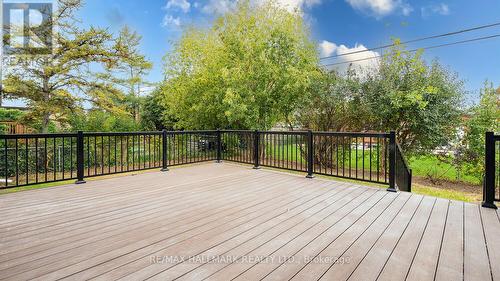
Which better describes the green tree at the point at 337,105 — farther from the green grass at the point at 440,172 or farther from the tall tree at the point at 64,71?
the tall tree at the point at 64,71

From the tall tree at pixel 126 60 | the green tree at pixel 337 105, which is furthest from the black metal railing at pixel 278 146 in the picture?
the tall tree at pixel 126 60

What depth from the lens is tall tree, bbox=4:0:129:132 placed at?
28.9 ft

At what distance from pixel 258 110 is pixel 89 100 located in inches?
261

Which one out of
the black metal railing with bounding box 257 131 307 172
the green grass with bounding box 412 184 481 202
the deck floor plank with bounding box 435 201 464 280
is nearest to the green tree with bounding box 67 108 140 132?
the black metal railing with bounding box 257 131 307 172

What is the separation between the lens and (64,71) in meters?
9.16

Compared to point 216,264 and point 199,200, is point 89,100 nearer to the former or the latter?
point 199,200

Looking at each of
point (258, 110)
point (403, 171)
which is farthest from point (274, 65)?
point (403, 171)

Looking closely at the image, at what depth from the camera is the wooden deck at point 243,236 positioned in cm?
165

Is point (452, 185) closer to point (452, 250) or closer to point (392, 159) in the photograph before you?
point (392, 159)

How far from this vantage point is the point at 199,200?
3270 millimetres

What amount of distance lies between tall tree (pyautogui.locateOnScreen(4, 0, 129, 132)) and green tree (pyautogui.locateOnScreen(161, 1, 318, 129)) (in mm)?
2942

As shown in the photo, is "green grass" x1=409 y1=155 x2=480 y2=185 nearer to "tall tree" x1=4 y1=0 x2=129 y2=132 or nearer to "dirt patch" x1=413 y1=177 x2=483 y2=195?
"dirt patch" x1=413 y1=177 x2=483 y2=195

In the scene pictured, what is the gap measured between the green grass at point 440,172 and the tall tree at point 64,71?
11365mm

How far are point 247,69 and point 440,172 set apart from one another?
7.53 metres
